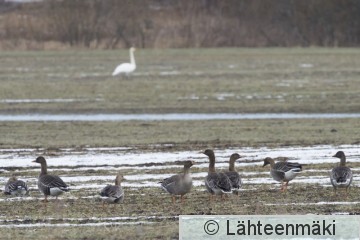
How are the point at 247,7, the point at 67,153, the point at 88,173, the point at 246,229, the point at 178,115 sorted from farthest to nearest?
the point at 247,7 → the point at 178,115 → the point at 67,153 → the point at 88,173 → the point at 246,229

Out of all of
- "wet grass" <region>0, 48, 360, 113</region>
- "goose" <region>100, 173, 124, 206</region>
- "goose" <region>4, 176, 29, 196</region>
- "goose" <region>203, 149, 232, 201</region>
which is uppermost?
"wet grass" <region>0, 48, 360, 113</region>

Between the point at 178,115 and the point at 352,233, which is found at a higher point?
the point at 178,115

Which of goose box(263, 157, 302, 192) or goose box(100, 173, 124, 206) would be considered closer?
goose box(100, 173, 124, 206)

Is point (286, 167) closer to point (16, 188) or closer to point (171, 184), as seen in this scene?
point (171, 184)

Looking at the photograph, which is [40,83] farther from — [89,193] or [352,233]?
[352,233]

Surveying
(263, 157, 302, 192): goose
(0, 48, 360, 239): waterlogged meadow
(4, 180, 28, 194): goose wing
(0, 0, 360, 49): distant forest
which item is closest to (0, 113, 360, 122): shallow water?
(0, 48, 360, 239): waterlogged meadow

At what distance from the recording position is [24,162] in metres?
20.6

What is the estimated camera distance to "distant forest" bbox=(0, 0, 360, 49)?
6306 cm

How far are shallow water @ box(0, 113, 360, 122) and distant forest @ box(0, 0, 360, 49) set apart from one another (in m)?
29.7

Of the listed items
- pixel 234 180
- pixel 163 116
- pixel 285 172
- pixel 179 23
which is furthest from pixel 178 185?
pixel 179 23

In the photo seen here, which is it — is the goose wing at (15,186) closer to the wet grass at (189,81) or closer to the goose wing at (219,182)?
the goose wing at (219,182)

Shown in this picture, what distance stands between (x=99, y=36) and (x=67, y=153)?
42899mm

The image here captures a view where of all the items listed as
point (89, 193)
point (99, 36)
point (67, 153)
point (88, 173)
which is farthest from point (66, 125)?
point (99, 36)

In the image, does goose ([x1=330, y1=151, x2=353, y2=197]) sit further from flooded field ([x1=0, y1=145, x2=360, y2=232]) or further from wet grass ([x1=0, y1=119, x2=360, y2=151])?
wet grass ([x1=0, y1=119, x2=360, y2=151])
